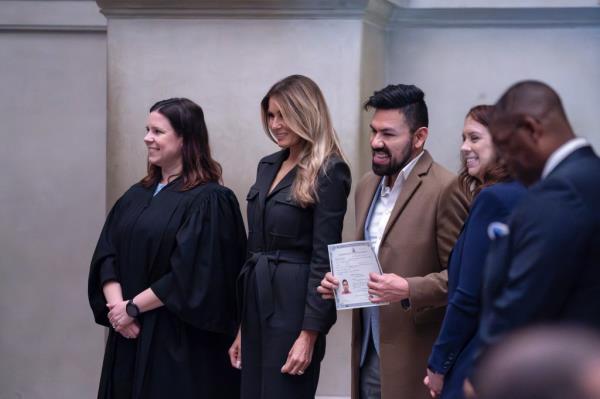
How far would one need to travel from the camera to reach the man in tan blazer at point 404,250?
450 cm

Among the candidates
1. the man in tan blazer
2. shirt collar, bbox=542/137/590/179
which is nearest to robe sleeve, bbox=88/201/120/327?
the man in tan blazer

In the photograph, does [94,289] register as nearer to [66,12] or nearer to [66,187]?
[66,187]

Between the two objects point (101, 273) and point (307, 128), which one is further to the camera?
point (101, 273)

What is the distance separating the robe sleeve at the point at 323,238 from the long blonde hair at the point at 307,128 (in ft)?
0.14

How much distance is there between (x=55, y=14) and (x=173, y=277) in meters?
2.63

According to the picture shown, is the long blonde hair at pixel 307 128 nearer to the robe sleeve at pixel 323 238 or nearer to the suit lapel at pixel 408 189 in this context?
the robe sleeve at pixel 323 238

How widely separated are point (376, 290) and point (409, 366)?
1.18 ft

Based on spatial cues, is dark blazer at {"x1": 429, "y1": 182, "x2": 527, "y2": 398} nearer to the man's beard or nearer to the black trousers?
the man's beard

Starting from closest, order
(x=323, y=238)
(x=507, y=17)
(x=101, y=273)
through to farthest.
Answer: (x=323, y=238) < (x=101, y=273) < (x=507, y=17)

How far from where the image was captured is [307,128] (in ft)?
16.0

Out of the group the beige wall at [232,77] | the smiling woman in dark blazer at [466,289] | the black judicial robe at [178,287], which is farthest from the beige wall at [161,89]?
the smiling woman in dark blazer at [466,289]

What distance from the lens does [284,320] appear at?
4.85 metres

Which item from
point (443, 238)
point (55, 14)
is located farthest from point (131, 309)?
point (55, 14)

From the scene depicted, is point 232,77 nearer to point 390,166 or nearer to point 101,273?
point 101,273
